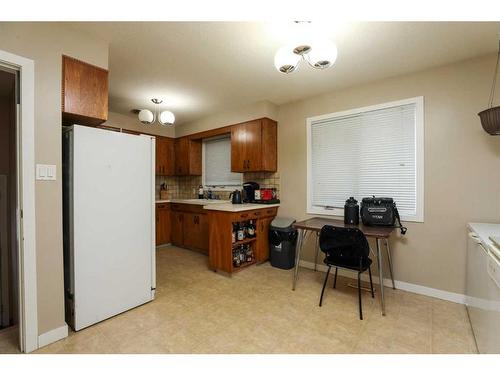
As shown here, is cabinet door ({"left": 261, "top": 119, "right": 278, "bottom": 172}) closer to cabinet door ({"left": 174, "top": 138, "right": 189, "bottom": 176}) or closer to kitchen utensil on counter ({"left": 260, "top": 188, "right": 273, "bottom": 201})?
kitchen utensil on counter ({"left": 260, "top": 188, "right": 273, "bottom": 201})

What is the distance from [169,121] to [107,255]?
1945 mm

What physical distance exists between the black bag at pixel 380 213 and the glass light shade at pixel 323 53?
5.04ft

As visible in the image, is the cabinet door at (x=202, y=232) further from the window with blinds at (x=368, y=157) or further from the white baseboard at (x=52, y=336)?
the white baseboard at (x=52, y=336)

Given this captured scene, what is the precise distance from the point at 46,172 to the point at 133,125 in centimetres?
282

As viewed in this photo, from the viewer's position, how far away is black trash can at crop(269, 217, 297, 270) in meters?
3.17

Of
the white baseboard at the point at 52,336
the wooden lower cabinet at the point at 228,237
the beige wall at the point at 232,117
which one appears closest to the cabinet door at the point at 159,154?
the beige wall at the point at 232,117

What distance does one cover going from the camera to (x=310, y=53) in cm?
172

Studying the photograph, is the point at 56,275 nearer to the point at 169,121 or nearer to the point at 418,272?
the point at 169,121

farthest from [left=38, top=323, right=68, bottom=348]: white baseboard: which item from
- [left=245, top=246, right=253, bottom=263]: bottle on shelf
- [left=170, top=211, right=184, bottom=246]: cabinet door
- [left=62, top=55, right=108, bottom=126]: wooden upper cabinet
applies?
[left=170, top=211, right=184, bottom=246]: cabinet door

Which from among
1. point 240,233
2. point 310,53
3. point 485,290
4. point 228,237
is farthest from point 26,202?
point 485,290

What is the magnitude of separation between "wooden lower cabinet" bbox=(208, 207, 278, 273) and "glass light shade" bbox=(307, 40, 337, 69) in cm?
189

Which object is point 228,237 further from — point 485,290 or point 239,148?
point 485,290

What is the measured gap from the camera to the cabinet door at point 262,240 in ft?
10.9
